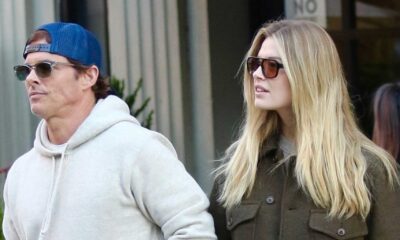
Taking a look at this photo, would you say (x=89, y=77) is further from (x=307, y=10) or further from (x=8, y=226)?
(x=307, y=10)

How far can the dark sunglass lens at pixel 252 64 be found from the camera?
3.83 meters

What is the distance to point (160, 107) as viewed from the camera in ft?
25.1

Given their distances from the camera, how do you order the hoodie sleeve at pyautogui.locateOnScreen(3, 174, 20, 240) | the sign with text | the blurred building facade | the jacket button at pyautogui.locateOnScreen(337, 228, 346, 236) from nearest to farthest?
the jacket button at pyautogui.locateOnScreen(337, 228, 346, 236)
the hoodie sleeve at pyautogui.locateOnScreen(3, 174, 20, 240)
the blurred building facade
the sign with text

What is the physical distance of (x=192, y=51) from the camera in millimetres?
8047

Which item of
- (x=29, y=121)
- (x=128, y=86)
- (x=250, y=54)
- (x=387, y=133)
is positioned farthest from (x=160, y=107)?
(x=250, y=54)

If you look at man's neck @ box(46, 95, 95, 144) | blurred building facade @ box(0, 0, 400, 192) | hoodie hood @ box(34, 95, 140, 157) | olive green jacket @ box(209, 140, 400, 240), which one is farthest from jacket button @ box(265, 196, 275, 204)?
blurred building facade @ box(0, 0, 400, 192)

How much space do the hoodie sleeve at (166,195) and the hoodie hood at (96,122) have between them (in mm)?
173

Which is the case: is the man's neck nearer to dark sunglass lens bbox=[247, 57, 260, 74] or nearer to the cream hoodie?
the cream hoodie

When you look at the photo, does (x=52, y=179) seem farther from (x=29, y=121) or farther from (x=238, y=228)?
(x=29, y=121)

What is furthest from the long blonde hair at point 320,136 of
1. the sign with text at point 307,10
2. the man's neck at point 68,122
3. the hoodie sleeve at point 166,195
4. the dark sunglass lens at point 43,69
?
the sign with text at point 307,10

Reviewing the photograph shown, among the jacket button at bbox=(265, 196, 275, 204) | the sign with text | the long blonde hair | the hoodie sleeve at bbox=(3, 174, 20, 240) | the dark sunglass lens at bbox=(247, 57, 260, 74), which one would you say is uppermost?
the sign with text

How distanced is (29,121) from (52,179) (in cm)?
336

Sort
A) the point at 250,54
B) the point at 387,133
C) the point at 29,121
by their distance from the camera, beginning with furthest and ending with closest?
the point at 29,121 → the point at 387,133 → the point at 250,54

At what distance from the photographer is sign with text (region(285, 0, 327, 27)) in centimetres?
895
